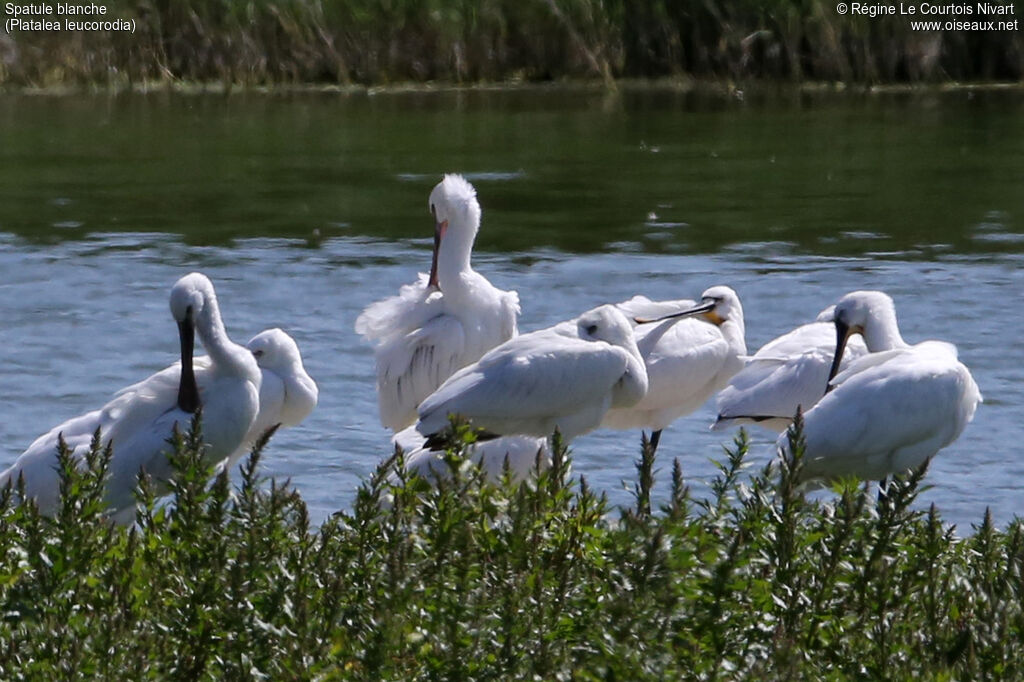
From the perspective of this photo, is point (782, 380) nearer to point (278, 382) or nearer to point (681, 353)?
point (681, 353)

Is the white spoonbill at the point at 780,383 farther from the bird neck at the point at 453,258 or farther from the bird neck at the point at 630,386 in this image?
the bird neck at the point at 453,258

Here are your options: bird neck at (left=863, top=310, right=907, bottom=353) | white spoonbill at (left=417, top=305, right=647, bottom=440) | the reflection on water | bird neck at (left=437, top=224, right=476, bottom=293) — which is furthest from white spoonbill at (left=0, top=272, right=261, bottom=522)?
bird neck at (left=863, top=310, right=907, bottom=353)

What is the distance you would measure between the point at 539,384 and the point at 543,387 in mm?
19

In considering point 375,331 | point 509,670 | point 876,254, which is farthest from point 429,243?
point 509,670

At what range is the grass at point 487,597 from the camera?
10.7 ft

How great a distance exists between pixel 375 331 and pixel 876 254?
601cm

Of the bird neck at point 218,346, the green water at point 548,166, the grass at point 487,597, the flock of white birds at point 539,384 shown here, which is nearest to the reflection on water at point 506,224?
the green water at point 548,166

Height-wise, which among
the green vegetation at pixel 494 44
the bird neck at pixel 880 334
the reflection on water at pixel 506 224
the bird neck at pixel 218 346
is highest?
the green vegetation at pixel 494 44

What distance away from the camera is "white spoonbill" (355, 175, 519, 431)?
8.02 meters

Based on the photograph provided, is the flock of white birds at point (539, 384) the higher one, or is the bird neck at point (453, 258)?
the bird neck at point (453, 258)

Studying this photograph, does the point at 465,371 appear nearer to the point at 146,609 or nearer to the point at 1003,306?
the point at 146,609


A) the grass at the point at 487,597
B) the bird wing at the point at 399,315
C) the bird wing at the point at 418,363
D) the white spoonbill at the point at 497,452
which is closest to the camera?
the grass at the point at 487,597

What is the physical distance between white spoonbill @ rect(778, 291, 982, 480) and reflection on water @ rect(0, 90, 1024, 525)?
2.07 feet

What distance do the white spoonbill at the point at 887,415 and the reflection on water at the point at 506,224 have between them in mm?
630
